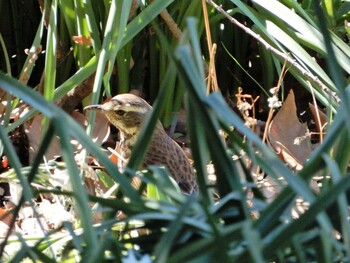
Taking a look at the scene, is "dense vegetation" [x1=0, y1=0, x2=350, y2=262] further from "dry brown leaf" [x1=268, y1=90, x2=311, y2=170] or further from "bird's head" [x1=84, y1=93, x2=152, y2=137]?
"bird's head" [x1=84, y1=93, x2=152, y2=137]

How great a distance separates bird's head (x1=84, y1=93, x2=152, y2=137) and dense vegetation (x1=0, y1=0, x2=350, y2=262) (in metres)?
0.13

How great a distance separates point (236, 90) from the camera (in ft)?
15.7

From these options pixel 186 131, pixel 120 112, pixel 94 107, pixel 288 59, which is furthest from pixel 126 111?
pixel 288 59

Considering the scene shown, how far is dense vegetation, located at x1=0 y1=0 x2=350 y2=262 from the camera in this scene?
113 centimetres

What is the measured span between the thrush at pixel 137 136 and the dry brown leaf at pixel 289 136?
15.0 inches

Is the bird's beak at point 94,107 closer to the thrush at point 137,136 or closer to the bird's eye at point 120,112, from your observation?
the thrush at point 137,136

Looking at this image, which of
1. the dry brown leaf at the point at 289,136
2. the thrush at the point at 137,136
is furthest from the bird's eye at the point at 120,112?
the dry brown leaf at the point at 289,136

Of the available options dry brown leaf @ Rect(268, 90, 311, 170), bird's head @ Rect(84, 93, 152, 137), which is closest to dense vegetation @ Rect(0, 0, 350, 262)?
dry brown leaf @ Rect(268, 90, 311, 170)

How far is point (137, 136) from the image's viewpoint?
4164 mm

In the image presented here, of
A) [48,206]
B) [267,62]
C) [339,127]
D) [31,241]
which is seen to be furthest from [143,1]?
[339,127]

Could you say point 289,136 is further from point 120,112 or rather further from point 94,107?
point 120,112

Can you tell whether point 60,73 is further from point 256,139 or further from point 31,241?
point 256,139

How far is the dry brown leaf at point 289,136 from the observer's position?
12.0ft

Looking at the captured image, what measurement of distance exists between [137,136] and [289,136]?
2.31ft
